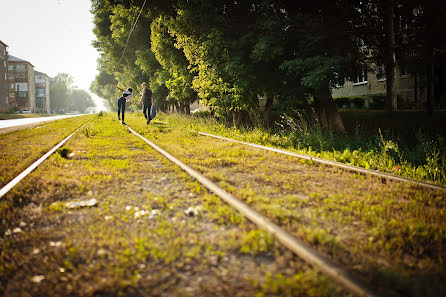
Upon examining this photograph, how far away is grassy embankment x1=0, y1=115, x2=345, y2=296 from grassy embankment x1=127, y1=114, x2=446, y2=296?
382 mm

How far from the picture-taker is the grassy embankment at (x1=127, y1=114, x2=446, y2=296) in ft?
6.23

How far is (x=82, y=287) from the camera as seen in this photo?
1.75 meters

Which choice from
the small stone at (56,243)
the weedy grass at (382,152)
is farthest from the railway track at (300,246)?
the small stone at (56,243)

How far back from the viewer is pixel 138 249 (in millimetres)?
2174

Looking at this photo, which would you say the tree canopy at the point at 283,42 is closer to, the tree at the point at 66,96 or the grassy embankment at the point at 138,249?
the grassy embankment at the point at 138,249

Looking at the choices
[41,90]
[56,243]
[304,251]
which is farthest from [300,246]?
[41,90]

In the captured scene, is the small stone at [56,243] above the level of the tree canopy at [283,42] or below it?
below

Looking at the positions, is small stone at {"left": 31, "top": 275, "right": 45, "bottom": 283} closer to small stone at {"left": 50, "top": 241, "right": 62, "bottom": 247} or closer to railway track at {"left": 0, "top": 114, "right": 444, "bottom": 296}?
small stone at {"left": 50, "top": 241, "right": 62, "bottom": 247}

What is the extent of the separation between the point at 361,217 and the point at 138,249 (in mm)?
2049

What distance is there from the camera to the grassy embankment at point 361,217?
6.23ft

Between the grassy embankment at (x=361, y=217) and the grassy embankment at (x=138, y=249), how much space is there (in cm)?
38

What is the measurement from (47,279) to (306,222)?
2.04 metres

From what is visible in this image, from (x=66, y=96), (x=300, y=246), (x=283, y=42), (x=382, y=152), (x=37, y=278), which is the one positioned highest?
(x=66, y=96)

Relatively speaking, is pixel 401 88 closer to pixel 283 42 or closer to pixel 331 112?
pixel 331 112
